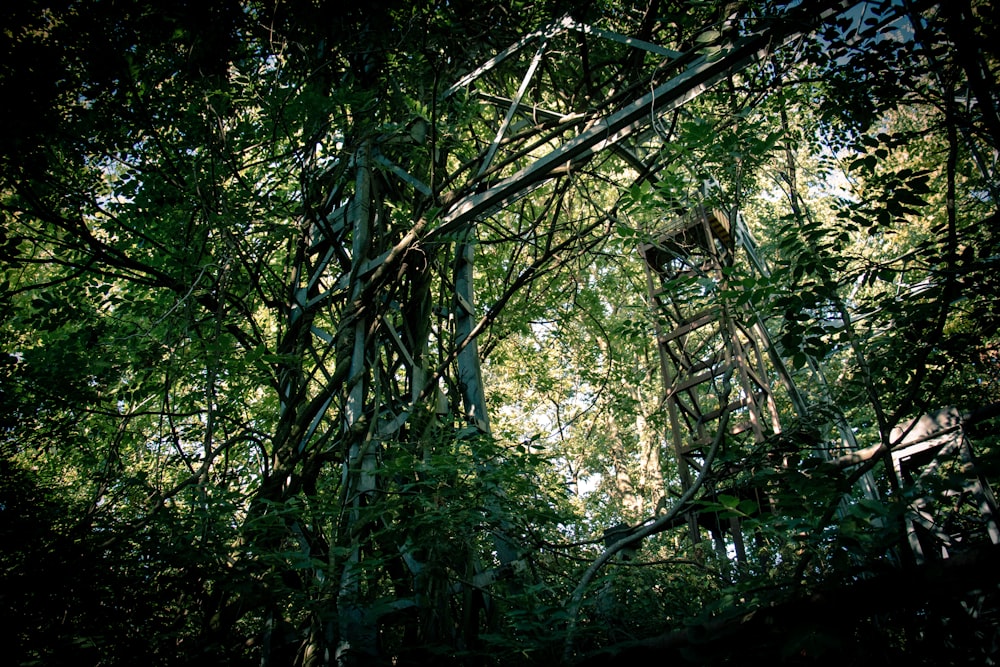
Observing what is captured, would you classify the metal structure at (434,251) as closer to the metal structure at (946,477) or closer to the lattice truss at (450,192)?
the lattice truss at (450,192)

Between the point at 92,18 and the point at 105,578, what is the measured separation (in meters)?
3.37

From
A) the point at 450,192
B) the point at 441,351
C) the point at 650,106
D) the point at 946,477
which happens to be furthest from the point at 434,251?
the point at 946,477

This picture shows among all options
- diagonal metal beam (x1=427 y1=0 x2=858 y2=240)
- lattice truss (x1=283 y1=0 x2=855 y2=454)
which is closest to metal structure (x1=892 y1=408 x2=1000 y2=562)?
diagonal metal beam (x1=427 y1=0 x2=858 y2=240)

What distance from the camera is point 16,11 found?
3303 mm

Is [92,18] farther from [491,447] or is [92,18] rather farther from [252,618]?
[252,618]

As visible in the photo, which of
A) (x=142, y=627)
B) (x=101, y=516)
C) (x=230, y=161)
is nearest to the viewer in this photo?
(x=142, y=627)

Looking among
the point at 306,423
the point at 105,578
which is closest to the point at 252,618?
the point at 306,423

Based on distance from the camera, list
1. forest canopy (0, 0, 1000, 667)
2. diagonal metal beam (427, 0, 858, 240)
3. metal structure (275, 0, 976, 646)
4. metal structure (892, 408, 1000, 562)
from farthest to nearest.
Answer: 1. metal structure (275, 0, 976, 646)
2. diagonal metal beam (427, 0, 858, 240)
3. metal structure (892, 408, 1000, 562)
4. forest canopy (0, 0, 1000, 667)

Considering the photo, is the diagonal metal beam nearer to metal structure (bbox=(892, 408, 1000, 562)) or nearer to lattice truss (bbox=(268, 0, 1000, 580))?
lattice truss (bbox=(268, 0, 1000, 580))

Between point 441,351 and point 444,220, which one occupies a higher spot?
point 444,220

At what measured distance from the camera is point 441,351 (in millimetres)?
4473

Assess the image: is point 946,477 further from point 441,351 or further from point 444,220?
point 441,351

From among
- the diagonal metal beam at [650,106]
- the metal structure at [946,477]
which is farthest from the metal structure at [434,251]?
the metal structure at [946,477]

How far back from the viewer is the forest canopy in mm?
2268
